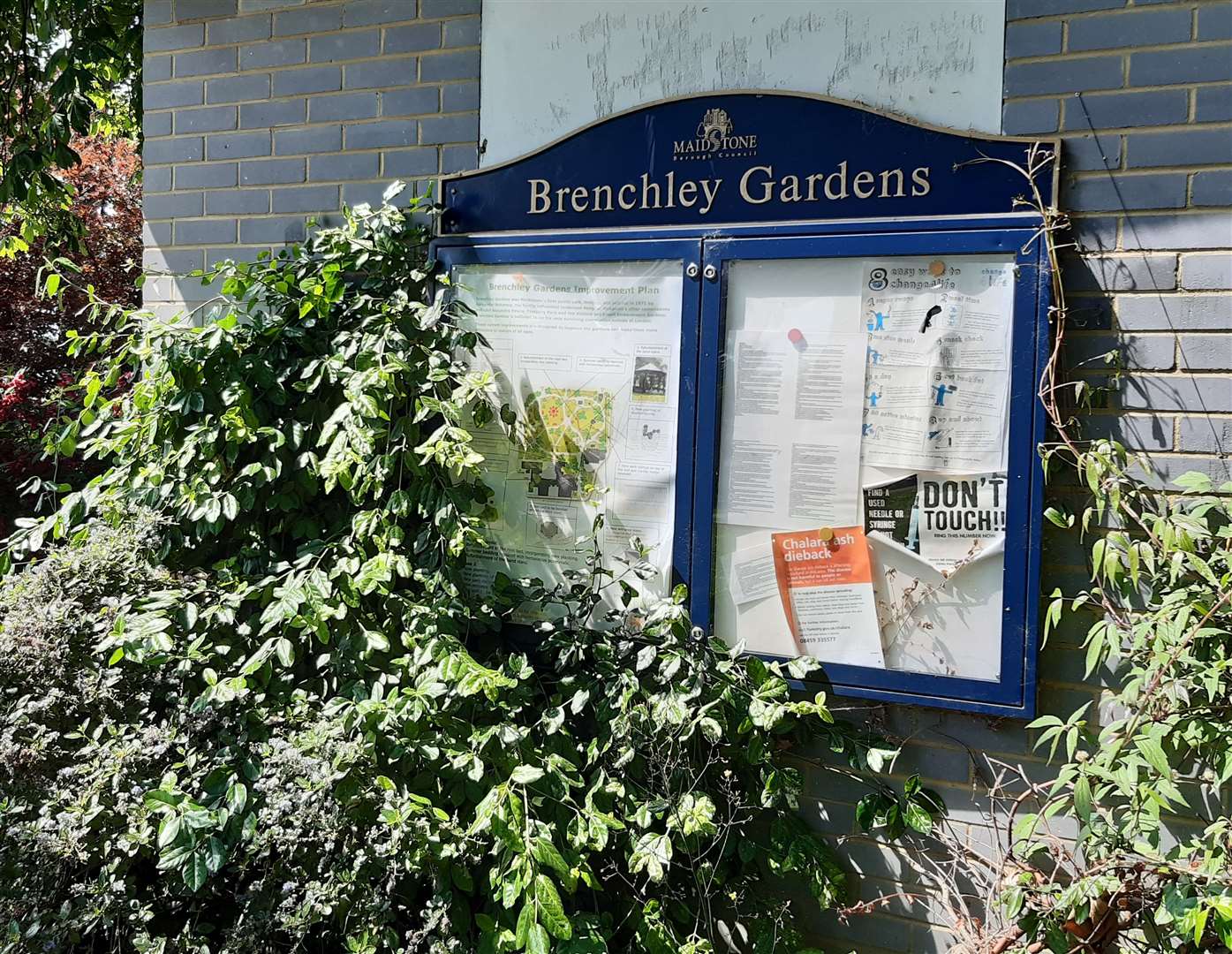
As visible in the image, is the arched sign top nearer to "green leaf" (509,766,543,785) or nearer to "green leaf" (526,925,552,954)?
"green leaf" (509,766,543,785)

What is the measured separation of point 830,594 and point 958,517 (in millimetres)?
403

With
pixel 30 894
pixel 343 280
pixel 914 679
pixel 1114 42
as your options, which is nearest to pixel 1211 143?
pixel 1114 42

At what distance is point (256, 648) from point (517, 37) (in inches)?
79.8

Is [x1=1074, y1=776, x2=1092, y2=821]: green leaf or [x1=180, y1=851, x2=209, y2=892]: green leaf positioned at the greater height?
[x1=1074, y1=776, x2=1092, y2=821]: green leaf

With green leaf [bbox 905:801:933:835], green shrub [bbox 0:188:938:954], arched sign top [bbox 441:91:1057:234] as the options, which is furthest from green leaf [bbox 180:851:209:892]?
arched sign top [bbox 441:91:1057:234]

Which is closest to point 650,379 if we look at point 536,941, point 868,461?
point 868,461

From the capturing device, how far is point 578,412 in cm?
306

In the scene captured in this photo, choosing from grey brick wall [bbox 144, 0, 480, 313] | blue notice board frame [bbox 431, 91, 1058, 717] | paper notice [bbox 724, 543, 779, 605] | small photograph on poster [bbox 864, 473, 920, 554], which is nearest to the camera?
blue notice board frame [bbox 431, 91, 1058, 717]

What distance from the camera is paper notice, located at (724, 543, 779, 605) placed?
113 inches

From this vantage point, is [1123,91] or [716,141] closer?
[1123,91]

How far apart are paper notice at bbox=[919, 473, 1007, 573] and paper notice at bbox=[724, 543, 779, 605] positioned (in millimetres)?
424

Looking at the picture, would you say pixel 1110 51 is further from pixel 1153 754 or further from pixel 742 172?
pixel 1153 754

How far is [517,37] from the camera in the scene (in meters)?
3.17

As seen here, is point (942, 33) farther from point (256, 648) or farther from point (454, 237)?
point (256, 648)
